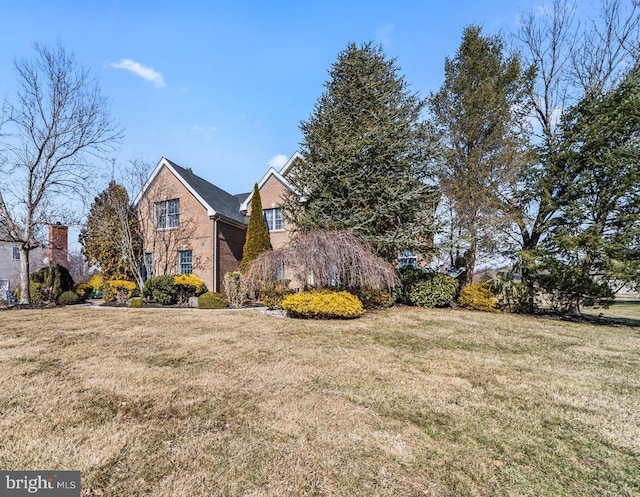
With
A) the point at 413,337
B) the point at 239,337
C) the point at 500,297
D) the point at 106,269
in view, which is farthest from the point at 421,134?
the point at 106,269

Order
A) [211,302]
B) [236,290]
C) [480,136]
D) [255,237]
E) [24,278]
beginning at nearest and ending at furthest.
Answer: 1. [211,302]
2. [236,290]
3. [24,278]
4. [480,136]
5. [255,237]

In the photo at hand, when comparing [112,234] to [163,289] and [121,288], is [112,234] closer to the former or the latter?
[121,288]

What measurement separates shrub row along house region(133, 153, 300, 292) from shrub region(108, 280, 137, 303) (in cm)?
220

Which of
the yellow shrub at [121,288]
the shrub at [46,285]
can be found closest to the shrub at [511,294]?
the yellow shrub at [121,288]

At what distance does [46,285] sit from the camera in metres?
14.8

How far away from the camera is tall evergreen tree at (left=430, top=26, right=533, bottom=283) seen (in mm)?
14570

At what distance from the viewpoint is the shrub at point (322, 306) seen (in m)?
9.90

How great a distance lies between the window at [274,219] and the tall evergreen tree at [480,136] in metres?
9.28

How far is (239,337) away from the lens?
7.47 m

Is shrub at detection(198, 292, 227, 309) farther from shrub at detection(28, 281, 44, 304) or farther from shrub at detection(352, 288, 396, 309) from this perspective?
shrub at detection(28, 281, 44, 304)

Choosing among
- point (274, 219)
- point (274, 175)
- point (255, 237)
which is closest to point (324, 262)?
point (255, 237)

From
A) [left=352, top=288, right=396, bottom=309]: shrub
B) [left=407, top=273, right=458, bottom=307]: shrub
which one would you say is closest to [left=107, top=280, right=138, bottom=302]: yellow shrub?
[left=352, top=288, right=396, bottom=309]: shrub

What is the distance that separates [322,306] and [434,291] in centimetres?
627

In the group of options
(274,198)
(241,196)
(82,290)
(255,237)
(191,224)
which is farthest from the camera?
(241,196)
